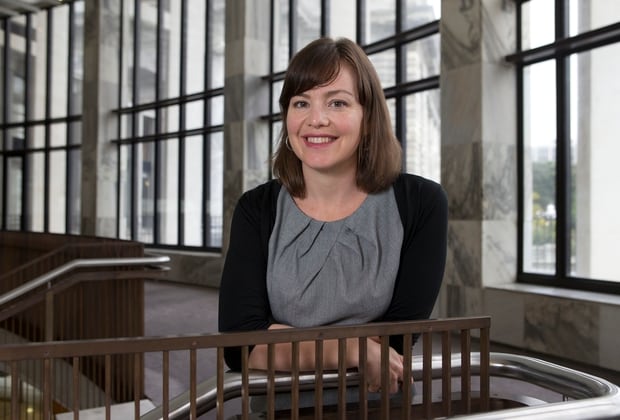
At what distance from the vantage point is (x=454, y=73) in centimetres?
678

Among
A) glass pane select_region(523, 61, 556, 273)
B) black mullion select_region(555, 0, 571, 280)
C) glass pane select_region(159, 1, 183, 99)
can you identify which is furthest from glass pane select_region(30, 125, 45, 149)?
black mullion select_region(555, 0, 571, 280)

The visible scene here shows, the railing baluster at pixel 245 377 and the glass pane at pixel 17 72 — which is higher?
the glass pane at pixel 17 72

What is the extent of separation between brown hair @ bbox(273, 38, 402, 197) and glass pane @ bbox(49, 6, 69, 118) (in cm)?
1580

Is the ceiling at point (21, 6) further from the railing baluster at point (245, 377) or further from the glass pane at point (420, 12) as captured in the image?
the railing baluster at point (245, 377)

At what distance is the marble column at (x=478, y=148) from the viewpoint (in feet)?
21.1

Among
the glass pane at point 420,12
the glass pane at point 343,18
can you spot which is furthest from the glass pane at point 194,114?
the glass pane at point 420,12

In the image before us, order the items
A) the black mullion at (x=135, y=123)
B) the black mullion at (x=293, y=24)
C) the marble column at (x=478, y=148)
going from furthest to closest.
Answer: the black mullion at (x=135, y=123)
the black mullion at (x=293, y=24)
the marble column at (x=478, y=148)

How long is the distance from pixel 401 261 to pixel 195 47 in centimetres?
1215

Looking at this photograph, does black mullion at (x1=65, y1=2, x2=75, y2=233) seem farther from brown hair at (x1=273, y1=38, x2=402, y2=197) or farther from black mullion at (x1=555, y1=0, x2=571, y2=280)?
brown hair at (x1=273, y1=38, x2=402, y2=197)

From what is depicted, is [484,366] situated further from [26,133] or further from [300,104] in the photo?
[26,133]

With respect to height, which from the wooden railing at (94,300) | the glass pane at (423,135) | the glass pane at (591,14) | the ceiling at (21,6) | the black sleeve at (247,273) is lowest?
the wooden railing at (94,300)

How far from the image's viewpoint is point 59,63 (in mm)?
16000

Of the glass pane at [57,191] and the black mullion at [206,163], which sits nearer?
the black mullion at [206,163]

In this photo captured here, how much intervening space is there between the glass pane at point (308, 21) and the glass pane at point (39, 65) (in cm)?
895
